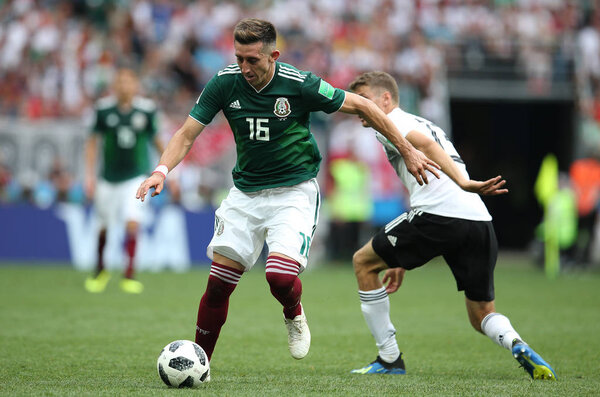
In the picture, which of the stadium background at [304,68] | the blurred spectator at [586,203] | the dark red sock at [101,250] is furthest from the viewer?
the blurred spectator at [586,203]

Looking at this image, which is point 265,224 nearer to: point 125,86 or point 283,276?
point 283,276

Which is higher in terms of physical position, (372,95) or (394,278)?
(372,95)

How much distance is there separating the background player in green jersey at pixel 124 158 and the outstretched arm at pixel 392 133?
246 inches

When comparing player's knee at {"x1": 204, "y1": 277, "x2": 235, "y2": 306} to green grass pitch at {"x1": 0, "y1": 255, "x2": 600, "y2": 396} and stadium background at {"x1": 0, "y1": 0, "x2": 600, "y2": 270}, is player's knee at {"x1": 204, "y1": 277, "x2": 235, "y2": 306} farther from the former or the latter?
stadium background at {"x1": 0, "y1": 0, "x2": 600, "y2": 270}

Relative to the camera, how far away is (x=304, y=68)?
18.8 meters

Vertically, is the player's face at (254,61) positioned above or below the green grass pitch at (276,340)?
above

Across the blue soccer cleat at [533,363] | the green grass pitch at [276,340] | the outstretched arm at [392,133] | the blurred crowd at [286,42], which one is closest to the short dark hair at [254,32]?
the outstretched arm at [392,133]

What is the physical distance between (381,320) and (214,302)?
1.23m

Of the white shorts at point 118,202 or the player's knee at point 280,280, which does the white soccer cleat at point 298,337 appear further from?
the white shorts at point 118,202

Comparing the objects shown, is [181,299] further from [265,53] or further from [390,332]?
[265,53]

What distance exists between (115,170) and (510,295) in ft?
18.3

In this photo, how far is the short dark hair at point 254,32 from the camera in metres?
5.40

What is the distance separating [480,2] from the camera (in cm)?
2267

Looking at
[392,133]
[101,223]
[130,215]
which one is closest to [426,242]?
[392,133]
